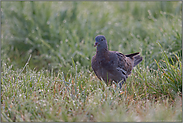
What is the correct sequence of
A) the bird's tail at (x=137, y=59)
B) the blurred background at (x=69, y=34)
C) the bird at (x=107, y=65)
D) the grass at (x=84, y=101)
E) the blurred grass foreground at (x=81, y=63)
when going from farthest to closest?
the blurred background at (x=69, y=34) → the bird's tail at (x=137, y=59) → the bird at (x=107, y=65) → the blurred grass foreground at (x=81, y=63) → the grass at (x=84, y=101)

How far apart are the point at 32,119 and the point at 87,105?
0.75 metres

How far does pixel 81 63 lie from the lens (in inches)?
194

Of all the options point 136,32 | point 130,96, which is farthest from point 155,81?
point 136,32

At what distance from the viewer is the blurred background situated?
16.1ft

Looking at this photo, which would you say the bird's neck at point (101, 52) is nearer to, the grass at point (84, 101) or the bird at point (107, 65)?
the bird at point (107, 65)

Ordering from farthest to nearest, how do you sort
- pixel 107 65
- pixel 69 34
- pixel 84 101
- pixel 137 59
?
pixel 69 34 < pixel 137 59 < pixel 107 65 < pixel 84 101

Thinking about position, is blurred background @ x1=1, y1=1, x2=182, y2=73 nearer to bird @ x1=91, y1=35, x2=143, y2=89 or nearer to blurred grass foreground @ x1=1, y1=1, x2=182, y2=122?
blurred grass foreground @ x1=1, y1=1, x2=182, y2=122

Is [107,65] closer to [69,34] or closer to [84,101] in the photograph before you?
[84,101]

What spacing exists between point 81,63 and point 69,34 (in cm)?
97

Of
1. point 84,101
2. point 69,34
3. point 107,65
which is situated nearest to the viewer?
point 84,101

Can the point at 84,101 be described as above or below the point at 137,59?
below

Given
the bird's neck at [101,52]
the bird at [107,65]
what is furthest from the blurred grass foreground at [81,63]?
the bird's neck at [101,52]

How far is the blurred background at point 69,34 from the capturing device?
491cm

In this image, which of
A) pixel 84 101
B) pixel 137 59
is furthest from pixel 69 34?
pixel 84 101
